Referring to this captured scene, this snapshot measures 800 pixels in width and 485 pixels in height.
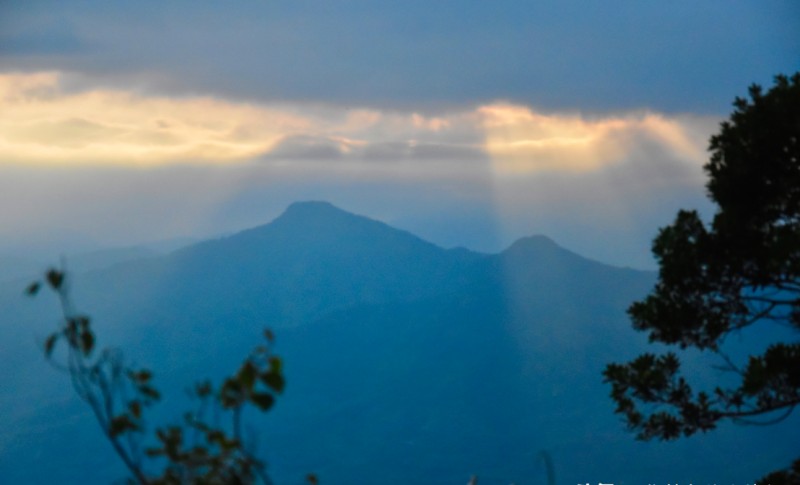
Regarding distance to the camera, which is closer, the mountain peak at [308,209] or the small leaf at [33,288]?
the small leaf at [33,288]

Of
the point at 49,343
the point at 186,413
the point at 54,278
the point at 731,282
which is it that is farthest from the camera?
the point at 731,282

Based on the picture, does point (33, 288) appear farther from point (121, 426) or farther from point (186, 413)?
point (186, 413)

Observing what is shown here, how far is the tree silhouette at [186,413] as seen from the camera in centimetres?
370

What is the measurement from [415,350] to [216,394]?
5285 inches

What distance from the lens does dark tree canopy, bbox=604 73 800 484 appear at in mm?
10148

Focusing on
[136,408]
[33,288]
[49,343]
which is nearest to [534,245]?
[136,408]

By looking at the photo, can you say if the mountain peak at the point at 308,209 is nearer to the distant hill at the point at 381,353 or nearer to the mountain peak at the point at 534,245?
the distant hill at the point at 381,353

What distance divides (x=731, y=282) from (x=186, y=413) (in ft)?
28.9

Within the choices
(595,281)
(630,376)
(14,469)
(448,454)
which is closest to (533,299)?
(595,281)

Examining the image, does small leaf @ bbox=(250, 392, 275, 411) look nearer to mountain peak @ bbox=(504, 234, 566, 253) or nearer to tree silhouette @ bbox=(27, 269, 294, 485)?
tree silhouette @ bbox=(27, 269, 294, 485)

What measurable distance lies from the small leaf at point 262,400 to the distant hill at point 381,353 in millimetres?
63295

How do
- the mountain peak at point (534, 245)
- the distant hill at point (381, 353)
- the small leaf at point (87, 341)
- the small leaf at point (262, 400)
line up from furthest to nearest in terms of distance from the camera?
the mountain peak at point (534, 245) → the distant hill at point (381, 353) → the small leaf at point (87, 341) → the small leaf at point (262, 400)

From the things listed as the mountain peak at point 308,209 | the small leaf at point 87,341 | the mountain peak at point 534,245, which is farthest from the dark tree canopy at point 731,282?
the mountain peak at point 308,209

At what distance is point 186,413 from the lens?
14.0 feet
